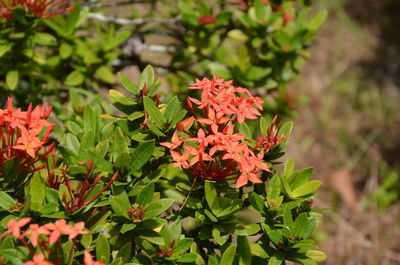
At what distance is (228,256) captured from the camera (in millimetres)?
1349

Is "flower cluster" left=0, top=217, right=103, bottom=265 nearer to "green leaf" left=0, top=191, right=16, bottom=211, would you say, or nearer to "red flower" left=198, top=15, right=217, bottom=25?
"green leaf" left=0, top=191, right=16, bottom=211

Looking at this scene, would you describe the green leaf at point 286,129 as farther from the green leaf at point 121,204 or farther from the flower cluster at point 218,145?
the green leaf at point 121,204

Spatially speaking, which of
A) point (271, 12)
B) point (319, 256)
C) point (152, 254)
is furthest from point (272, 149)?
point (271, 12)

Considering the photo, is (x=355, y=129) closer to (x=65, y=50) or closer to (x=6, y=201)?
(x=65, y=50)

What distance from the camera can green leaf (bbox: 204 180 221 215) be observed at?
4.60 ft

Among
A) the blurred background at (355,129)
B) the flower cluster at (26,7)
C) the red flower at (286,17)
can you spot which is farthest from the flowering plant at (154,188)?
the blurred background at (355,129)

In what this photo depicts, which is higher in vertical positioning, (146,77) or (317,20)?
(146,77)

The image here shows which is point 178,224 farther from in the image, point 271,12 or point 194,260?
point 271,12

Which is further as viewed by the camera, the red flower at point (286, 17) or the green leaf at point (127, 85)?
the red flower at point (286, 17)

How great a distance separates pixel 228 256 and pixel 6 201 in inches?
27.9

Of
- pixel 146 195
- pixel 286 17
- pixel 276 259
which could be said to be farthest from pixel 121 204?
pixel 286 17

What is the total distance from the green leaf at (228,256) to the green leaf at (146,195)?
0.29 metres

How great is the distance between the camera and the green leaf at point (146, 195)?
4.48 feet

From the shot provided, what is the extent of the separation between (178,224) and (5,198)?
1.80ft
